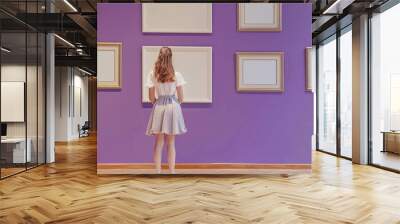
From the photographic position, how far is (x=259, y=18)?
638 cm

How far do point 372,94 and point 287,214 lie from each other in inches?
194

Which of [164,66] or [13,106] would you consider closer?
[164,66]

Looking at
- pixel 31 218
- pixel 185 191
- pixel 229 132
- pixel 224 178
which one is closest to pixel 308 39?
pixel 229 132

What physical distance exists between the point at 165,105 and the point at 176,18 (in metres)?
1.51

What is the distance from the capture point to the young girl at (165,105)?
612 cm

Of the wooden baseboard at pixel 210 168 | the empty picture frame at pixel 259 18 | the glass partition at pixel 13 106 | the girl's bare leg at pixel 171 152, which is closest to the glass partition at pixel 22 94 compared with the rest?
the glass partition at pixel 13 106

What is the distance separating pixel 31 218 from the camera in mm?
3852

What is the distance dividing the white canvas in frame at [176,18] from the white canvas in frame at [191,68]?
323 mm

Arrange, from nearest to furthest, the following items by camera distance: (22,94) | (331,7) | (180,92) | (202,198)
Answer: (202,198)
(180,92)
(331,7)
(22,94)

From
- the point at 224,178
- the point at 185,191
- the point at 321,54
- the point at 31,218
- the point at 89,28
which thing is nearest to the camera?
the point at 31,218

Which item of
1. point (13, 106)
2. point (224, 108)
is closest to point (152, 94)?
point (224, 108)

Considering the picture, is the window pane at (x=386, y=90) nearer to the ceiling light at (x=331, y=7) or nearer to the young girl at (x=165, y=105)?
the ceiling light at (x=331, y=7)

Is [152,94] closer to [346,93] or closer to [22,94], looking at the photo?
[22,94]

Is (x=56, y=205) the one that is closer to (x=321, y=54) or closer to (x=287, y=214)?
(x=287, y=214)
